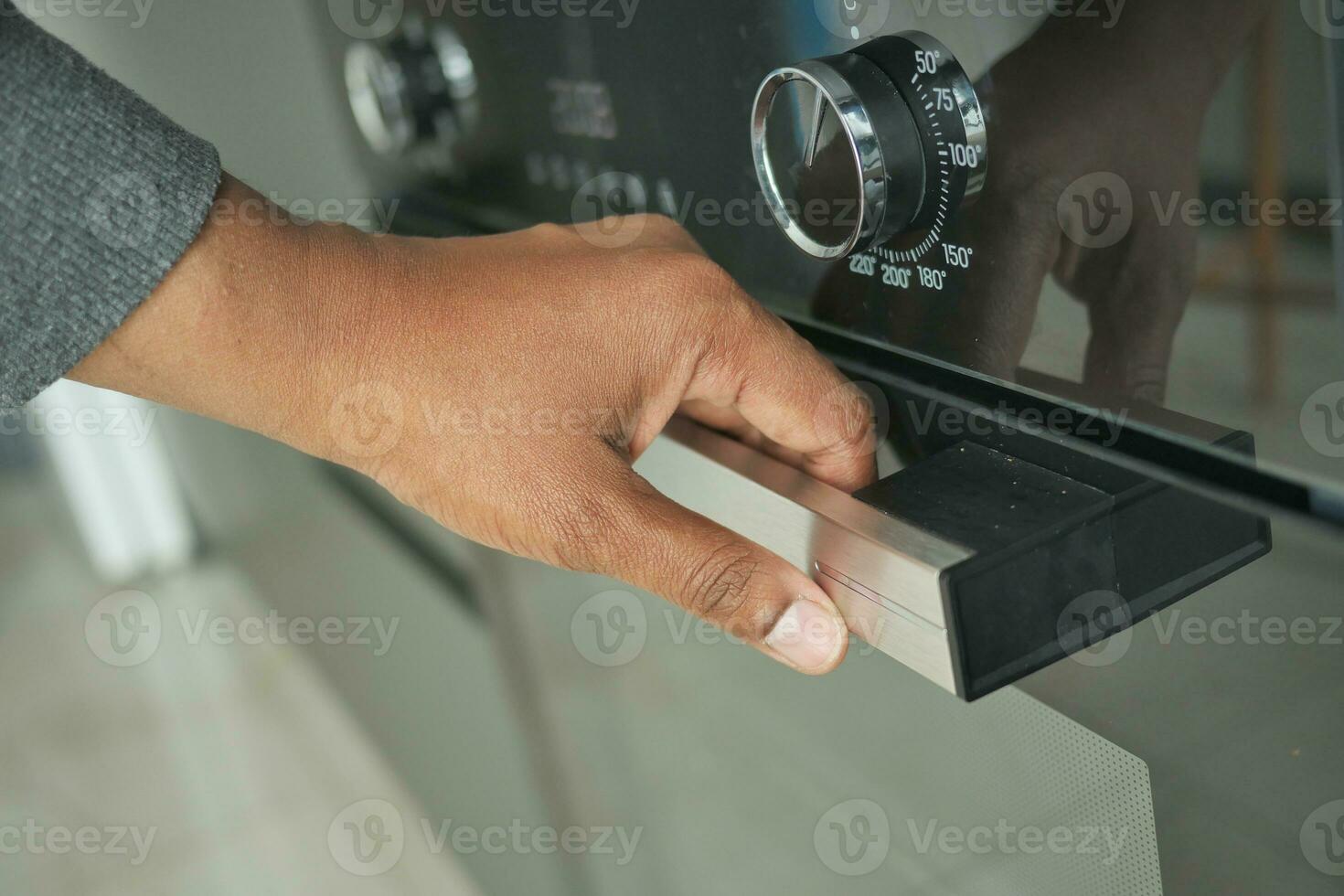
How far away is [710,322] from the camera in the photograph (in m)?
0.41

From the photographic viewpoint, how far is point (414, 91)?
648 mm

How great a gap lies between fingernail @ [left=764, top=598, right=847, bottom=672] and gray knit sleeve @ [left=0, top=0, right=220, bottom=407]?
248 mm

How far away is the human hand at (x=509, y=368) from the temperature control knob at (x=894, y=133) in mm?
78

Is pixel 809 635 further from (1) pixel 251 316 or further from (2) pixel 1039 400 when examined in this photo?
(1) pixel 251 316

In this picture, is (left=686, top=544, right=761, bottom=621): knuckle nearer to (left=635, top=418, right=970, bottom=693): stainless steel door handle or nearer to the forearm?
(left=635, top=418, right=970, bottom=693): stainless steel door handle

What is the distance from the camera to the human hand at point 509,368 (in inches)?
15.8

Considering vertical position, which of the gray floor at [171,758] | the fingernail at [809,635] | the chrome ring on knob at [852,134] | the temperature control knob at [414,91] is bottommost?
the gray floor at [171,758]

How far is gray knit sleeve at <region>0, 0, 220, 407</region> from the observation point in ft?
1.27

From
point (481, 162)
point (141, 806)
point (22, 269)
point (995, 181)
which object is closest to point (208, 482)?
point (141, 806)

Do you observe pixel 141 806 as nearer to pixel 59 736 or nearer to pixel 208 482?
pixel 59 736

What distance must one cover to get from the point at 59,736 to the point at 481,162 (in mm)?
751

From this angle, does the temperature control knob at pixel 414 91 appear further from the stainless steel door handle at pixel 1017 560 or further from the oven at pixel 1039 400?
the stainless steel door handle at pixel 1017 560

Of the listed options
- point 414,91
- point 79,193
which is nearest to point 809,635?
point 79,193

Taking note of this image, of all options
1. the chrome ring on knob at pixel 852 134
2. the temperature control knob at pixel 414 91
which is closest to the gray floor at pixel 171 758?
the temperature control knob at pixel 414 91
